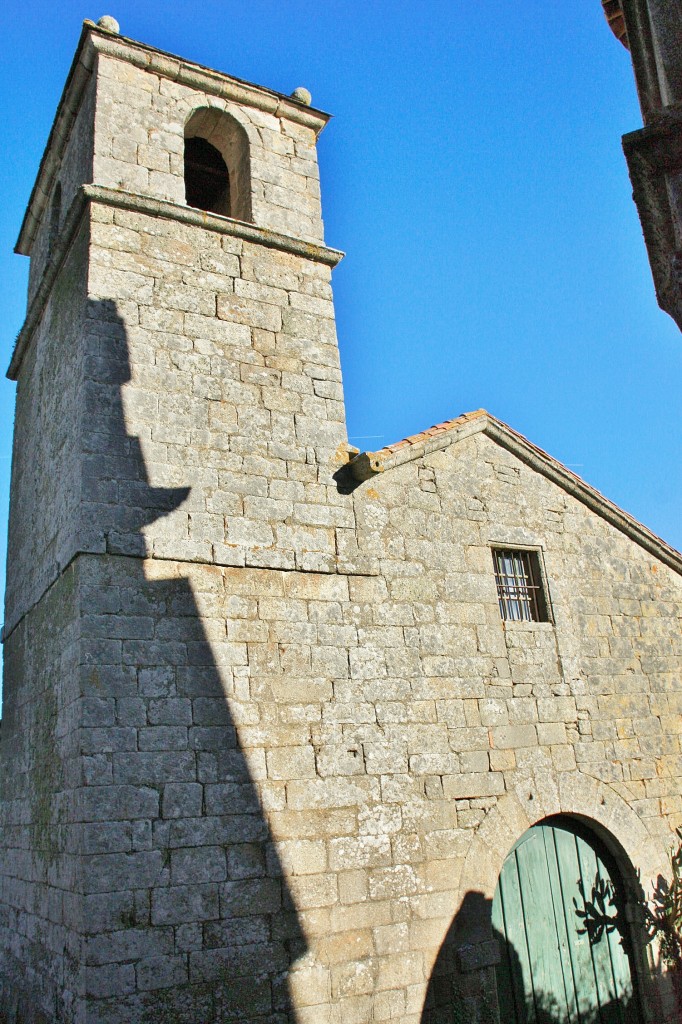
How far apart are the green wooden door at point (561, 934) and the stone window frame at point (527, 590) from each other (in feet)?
5.48

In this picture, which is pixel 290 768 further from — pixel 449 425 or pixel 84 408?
pixel 449 425

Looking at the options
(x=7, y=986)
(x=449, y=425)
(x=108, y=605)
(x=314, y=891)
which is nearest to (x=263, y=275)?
(x=449, y=425)

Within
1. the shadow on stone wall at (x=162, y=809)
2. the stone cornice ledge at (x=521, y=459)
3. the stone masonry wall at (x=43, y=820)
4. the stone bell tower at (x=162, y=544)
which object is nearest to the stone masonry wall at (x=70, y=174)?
the stone bell tower at (x=162, y=544)

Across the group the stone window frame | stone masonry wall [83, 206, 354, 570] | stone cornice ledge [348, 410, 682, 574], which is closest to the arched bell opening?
stone masonry wall [83, 206, 354, 570]

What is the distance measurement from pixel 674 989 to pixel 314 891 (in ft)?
11.2

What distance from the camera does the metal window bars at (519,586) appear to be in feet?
23.3

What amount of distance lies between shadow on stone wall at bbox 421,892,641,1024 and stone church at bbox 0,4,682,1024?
22mm

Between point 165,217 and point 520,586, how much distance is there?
168 inches

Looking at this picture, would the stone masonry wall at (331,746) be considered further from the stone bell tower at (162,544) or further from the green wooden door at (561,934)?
the green wooden door at (561,934)

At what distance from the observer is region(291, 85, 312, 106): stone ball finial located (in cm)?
779

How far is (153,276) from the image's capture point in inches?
247

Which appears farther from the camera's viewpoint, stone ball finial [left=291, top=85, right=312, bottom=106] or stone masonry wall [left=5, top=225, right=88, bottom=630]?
stone ball finial [left=291, top=85, right=312, bottom=106]

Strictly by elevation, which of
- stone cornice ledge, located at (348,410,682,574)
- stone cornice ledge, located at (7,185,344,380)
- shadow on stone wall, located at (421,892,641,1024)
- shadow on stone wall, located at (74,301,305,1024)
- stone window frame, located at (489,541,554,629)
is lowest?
shadow on stone wall, located at (421,892,641,1024)

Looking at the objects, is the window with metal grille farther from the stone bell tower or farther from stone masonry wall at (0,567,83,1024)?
stone masonry wall at (0,567,83,1024)
